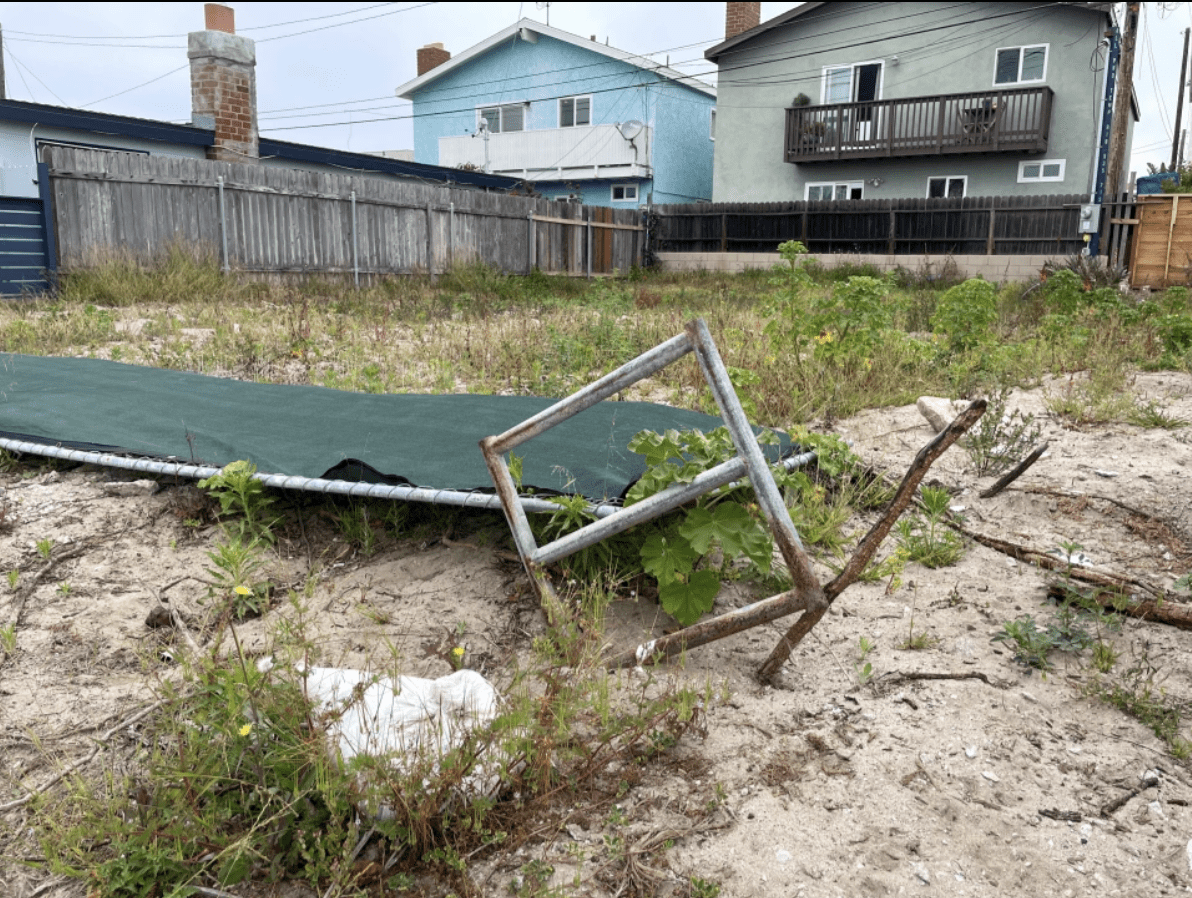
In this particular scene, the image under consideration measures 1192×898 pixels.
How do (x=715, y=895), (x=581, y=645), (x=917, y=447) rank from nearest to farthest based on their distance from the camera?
1. (x=715, y=895)
2. (x=581, y=645)
3. (x=917, y=447)

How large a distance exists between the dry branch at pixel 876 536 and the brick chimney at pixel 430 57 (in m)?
29.8

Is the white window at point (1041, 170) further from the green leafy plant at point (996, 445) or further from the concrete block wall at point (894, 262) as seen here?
the green leafy plant at point (996, 445)

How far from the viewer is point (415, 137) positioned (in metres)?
29.6

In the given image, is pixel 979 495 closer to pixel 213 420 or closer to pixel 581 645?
pixel 581 645

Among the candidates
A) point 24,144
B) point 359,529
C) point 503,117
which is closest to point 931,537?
point 359,529

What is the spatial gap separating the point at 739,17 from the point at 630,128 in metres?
4.06

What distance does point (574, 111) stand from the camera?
27000 mm

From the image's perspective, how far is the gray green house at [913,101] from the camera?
19.5 metres

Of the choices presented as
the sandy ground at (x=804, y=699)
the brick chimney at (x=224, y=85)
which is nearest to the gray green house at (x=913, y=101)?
the brick chimney at (x=224, y=85)

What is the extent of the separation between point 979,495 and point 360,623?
8.66 ft

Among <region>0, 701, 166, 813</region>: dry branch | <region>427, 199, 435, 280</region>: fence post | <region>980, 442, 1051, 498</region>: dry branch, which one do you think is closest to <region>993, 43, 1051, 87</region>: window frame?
<region>427, 199, 435, 280</region>: fence post

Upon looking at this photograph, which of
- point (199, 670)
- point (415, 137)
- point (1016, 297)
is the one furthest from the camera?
point (415, 137)

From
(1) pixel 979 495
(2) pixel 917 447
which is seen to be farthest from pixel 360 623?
(2) pixel 917 447

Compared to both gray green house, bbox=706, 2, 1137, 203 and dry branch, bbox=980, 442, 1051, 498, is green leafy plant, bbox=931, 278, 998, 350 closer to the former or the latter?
dry branch, bbox=980, 442, 1051, 498
